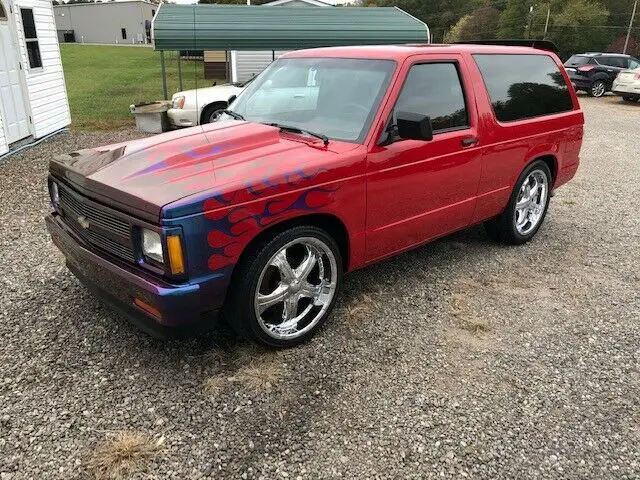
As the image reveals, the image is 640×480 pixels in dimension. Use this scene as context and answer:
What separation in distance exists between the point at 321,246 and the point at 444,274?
1617mm

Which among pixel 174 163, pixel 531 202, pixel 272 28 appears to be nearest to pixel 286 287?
pixel 174 163

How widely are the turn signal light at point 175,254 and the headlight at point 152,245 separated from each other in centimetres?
7

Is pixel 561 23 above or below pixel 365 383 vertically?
above

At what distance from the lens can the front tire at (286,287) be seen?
3.00 m

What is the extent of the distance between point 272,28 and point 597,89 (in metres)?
13.7

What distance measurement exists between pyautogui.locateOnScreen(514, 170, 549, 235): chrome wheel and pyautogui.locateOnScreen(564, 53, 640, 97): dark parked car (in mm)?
17791

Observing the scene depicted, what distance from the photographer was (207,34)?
14148 mm

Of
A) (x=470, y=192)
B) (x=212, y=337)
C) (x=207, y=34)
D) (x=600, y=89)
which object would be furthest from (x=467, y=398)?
(x=600, y=89)

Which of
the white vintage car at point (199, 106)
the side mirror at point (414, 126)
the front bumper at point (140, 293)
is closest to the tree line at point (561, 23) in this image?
the white vintage car at point (199, 106)

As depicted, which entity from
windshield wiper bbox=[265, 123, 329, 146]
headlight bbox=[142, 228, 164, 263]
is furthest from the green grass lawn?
headlight bbox=[142, 228, 164, 263]

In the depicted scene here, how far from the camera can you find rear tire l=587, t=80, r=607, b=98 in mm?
20781

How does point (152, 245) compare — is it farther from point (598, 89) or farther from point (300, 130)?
point (598, 89)

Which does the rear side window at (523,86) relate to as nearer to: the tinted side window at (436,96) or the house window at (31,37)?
the tinted side window at (436,96)

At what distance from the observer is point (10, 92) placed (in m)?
9.31
